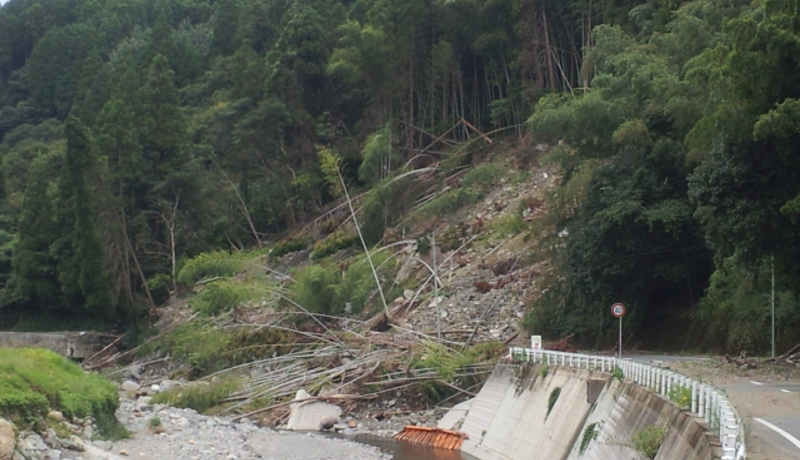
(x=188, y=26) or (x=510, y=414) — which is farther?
(x=188, y=26)

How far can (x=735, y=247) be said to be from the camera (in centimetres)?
2300

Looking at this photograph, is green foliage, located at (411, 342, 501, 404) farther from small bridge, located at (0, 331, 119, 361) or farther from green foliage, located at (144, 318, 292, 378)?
small bridge, located at (0, 331, 119, 361)

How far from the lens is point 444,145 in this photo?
56.0 metres

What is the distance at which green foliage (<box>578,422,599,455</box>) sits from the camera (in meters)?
19.8

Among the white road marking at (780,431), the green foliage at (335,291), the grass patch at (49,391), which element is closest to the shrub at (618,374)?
the white road marking at (780,431)

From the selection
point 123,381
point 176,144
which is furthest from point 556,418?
point 176,144

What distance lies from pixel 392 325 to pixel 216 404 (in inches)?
287

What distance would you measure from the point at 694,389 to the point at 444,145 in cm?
4207

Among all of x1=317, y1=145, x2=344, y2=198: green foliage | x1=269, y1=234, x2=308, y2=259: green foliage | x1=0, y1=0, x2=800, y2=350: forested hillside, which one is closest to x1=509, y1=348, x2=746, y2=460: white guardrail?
x1=0, y1=0, x2=800, y2=350: forested hillside

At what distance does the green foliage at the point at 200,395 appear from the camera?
36438mm

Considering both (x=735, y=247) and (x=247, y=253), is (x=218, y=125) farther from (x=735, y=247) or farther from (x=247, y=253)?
(x=735, y=247)

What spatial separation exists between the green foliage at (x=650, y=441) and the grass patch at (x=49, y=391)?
13.2 metres

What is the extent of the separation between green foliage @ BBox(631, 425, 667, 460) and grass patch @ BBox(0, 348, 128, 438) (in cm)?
1317

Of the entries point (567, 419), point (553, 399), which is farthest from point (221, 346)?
point (567, 419)
